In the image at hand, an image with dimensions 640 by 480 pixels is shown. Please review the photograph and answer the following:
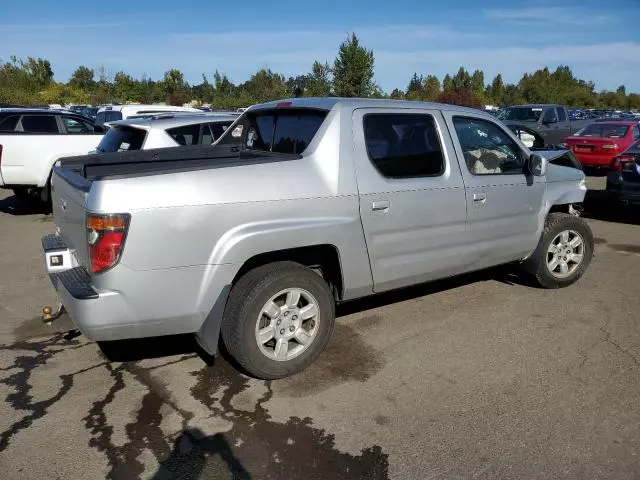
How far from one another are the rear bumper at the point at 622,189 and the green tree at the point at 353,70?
718 inches

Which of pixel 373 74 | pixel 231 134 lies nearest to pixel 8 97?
pixel 373 74

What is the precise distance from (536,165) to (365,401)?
276 centimetres

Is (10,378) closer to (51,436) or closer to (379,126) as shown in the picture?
(51,436)

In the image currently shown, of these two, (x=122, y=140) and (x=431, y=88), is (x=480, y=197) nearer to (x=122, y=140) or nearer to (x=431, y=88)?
(x=122, y=140)

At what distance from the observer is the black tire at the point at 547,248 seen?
532 centimetres

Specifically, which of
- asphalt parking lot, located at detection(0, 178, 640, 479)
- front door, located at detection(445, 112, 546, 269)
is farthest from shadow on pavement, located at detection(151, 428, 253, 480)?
front door, located at detection(445, 112, 546, 269)

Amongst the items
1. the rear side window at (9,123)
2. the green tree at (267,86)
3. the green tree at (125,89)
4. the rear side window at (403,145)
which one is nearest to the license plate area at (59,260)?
the rear side window at (403,145)

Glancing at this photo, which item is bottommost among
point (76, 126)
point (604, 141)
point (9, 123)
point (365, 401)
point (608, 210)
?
point (608, 210)

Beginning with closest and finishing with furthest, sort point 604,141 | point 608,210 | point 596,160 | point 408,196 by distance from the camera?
point 408,196 < point 608,210 < point 604,141 < point 596,160

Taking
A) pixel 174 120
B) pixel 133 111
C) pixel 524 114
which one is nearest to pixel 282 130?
pixel 174 120

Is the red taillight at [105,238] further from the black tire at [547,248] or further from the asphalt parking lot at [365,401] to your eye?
the black tire at [547,248]

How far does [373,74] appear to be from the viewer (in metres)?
27.2

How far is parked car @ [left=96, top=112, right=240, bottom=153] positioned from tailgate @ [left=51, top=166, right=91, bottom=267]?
3.28m

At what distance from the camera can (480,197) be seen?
462 centimetres
